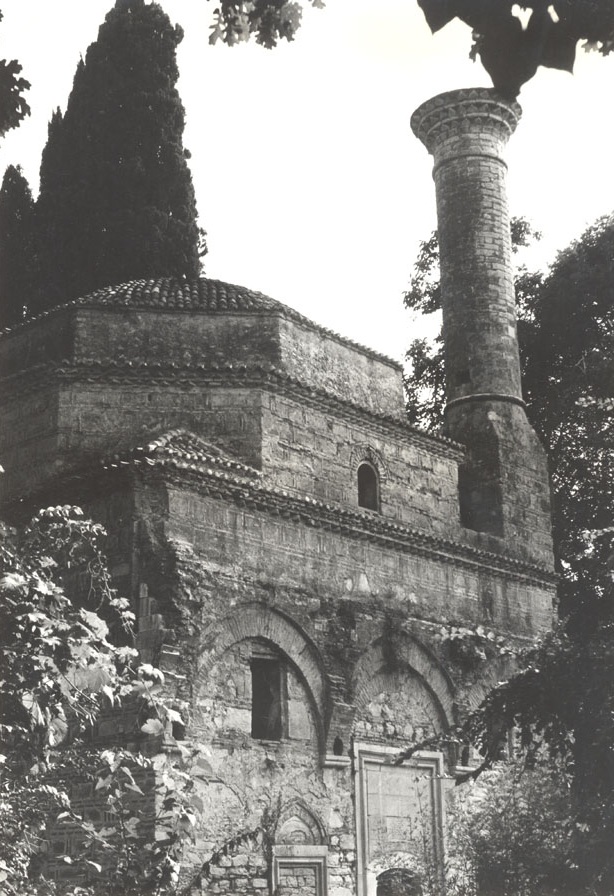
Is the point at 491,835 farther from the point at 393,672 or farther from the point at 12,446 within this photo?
the point at 12,446

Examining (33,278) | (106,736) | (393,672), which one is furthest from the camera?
(33,278)

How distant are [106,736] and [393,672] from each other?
3562 mm

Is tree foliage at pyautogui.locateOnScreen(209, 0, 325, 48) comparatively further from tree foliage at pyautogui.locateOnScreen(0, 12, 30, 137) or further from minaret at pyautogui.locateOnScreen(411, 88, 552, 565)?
minaret at pyautogui.locateOnScreen(411, 88, 552, 565)

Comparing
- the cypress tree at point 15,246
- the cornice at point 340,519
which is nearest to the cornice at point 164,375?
the cornice at point 340,519

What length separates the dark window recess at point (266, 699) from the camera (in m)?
11.0

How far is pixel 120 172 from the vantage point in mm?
20297

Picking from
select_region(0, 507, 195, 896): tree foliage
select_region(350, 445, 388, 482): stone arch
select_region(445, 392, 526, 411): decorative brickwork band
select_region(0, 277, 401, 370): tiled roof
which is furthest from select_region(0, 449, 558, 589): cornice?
select_region(0, 507, 195, 896): tree foliage

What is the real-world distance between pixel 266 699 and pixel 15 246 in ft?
42.4

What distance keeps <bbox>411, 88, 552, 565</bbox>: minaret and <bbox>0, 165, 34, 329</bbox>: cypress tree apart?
793 centimetres

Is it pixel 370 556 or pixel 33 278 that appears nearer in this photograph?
pixel 370 556

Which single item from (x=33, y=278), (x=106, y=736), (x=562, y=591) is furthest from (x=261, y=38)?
(x=33, y=278)

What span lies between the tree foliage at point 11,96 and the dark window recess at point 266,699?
26.7ft

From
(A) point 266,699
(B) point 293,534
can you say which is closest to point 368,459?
(B) point 293,534

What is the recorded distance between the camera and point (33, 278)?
2069cm
